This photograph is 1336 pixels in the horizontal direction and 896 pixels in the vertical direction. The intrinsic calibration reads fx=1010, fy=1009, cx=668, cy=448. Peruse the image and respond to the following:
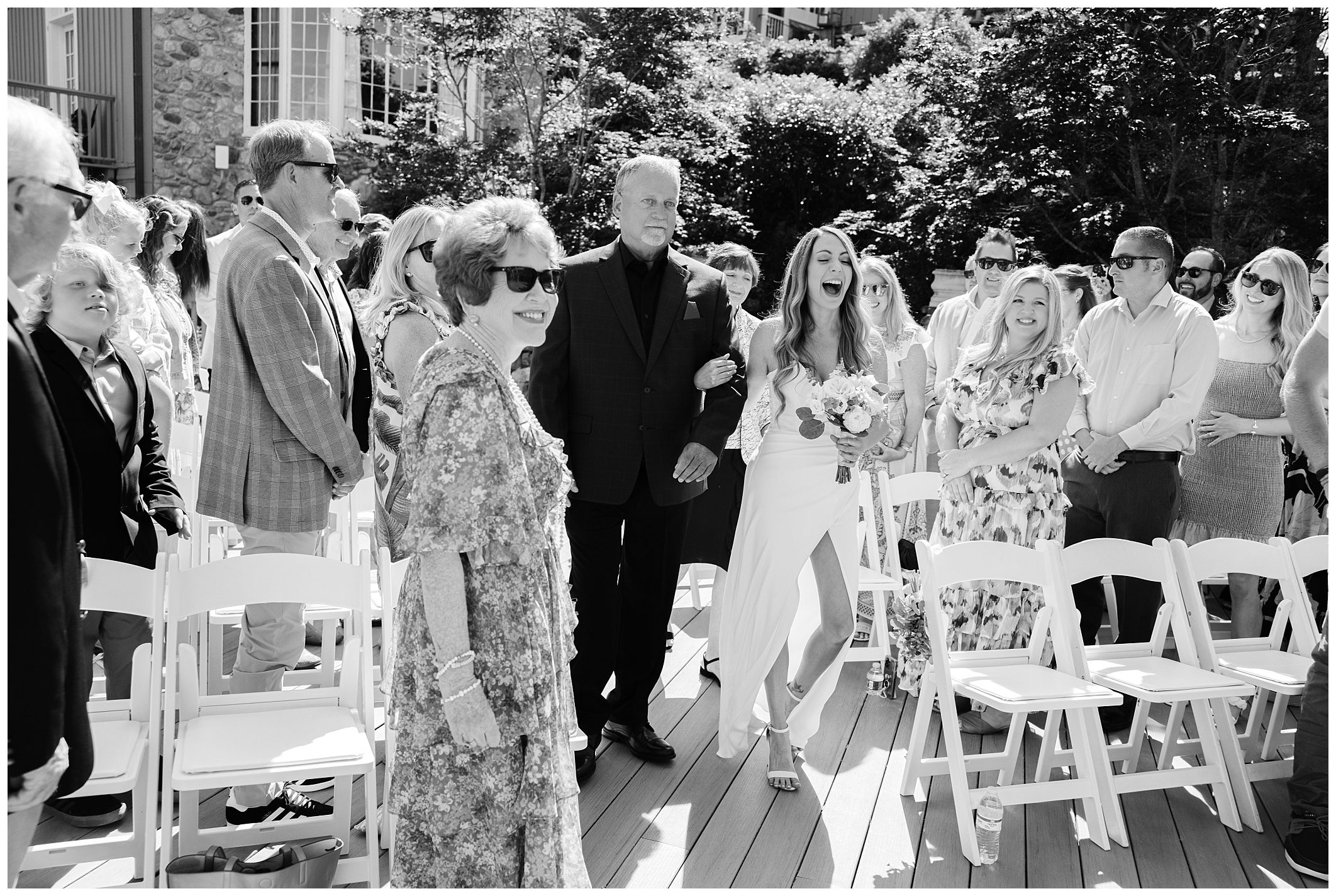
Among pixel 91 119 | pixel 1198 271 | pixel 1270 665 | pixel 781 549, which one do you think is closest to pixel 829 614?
pixel 781 549

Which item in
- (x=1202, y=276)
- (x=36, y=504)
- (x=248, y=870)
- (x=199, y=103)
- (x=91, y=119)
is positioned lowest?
(x=248, y=870)

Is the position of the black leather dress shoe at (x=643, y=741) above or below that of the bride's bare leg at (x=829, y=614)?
below

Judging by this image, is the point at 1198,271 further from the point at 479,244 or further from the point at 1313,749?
the point at 479,244

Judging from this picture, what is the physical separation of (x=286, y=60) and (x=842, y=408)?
1493cm

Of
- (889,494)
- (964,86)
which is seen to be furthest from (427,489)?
(964,86)

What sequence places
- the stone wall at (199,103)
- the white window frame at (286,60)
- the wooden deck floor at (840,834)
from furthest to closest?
the white window frame at (286,60) < the stone wall at (199,103) < the wooden deck floor at (840,834)

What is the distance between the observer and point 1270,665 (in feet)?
13.8

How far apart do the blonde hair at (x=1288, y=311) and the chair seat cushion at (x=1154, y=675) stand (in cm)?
216

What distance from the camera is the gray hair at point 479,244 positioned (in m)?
2.49

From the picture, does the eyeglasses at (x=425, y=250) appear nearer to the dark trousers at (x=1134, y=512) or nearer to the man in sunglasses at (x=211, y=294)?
the man in sunglasses at (x=211, y=294)

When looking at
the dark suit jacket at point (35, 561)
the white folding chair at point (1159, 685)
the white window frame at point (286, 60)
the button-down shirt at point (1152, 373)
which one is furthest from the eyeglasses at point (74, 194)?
the white window frame at point (286, 60)

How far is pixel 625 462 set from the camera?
158 inches

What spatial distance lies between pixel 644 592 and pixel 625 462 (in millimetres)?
591

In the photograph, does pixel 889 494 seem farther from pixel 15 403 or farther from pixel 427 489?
pixel 15 403
